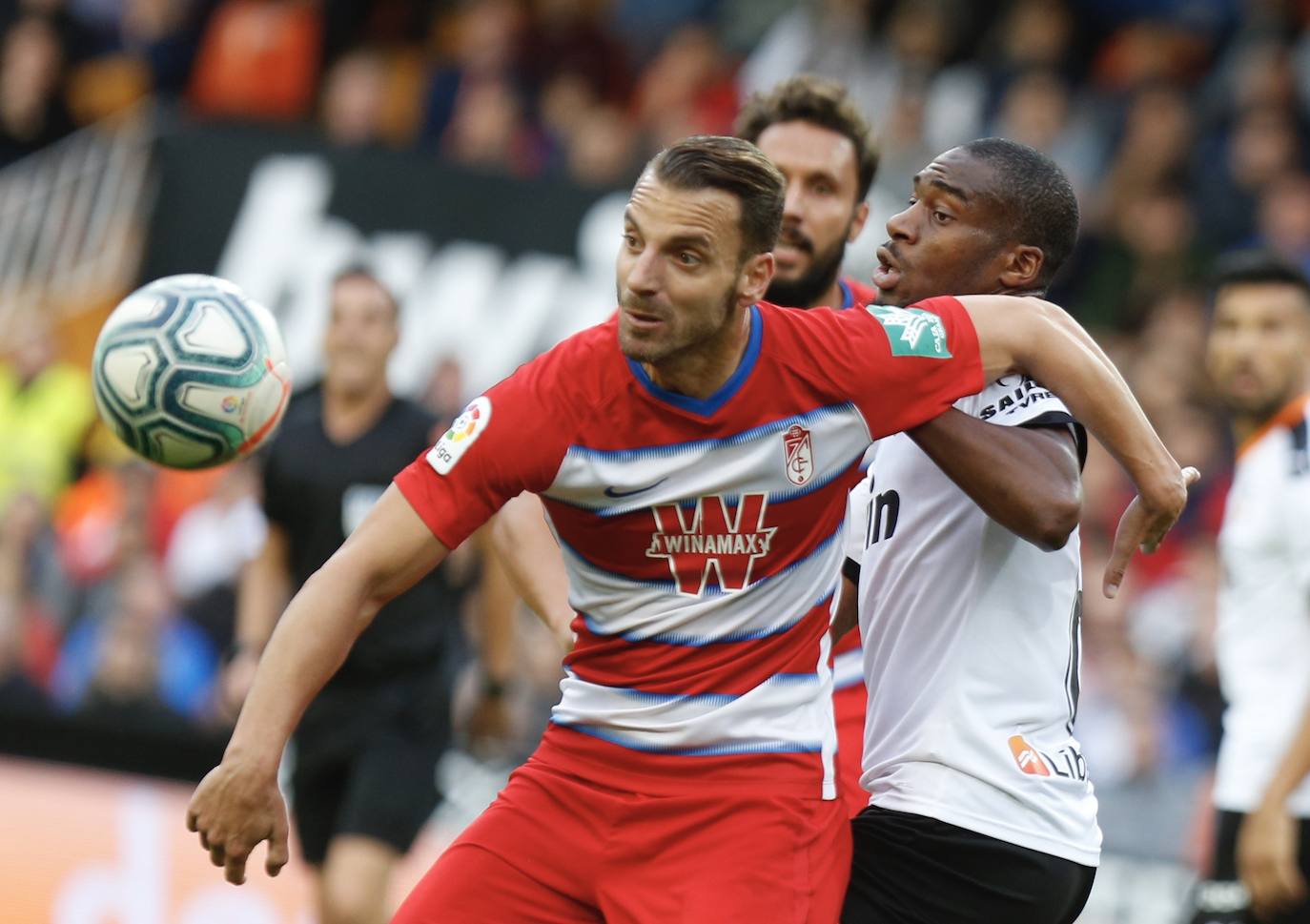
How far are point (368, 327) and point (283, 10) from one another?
25.4 feet

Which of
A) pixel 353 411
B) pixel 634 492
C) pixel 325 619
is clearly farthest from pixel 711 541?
pixel 353 411

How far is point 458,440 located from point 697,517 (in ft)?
1.68

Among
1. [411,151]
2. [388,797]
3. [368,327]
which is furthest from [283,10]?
[388,797]

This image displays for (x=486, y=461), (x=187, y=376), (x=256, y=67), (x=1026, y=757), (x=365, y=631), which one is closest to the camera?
(x=486, y=461)

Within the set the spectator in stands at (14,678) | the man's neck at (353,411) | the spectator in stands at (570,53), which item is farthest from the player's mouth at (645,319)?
the spectator in stands at (570,53)

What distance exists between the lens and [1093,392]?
13.2ft

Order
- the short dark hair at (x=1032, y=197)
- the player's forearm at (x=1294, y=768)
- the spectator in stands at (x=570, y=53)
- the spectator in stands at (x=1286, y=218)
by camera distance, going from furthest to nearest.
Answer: the spectator in stands at (x=570, y=53)
the spectator in stands at (x=1286, y=218)
the player's forearm at (x=1294, y=768)
the short dark hair at (x=1032, y=197)

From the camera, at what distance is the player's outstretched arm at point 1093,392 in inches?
158

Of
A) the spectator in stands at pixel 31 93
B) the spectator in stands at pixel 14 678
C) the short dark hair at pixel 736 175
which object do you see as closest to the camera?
the short dark hair at pixel 736 175

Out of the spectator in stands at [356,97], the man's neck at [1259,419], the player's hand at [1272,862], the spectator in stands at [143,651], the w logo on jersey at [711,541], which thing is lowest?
the spectator in stands at [143,651]

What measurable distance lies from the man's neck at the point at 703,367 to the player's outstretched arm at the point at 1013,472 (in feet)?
1.36

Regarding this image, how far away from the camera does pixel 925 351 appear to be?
3939 millimetres

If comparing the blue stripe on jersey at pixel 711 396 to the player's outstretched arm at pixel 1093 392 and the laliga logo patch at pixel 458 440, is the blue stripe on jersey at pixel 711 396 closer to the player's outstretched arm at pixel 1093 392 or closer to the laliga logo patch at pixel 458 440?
the laliga logo patch at pixel 458 440

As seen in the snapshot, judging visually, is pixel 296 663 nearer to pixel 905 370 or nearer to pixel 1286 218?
pixel 905 370
